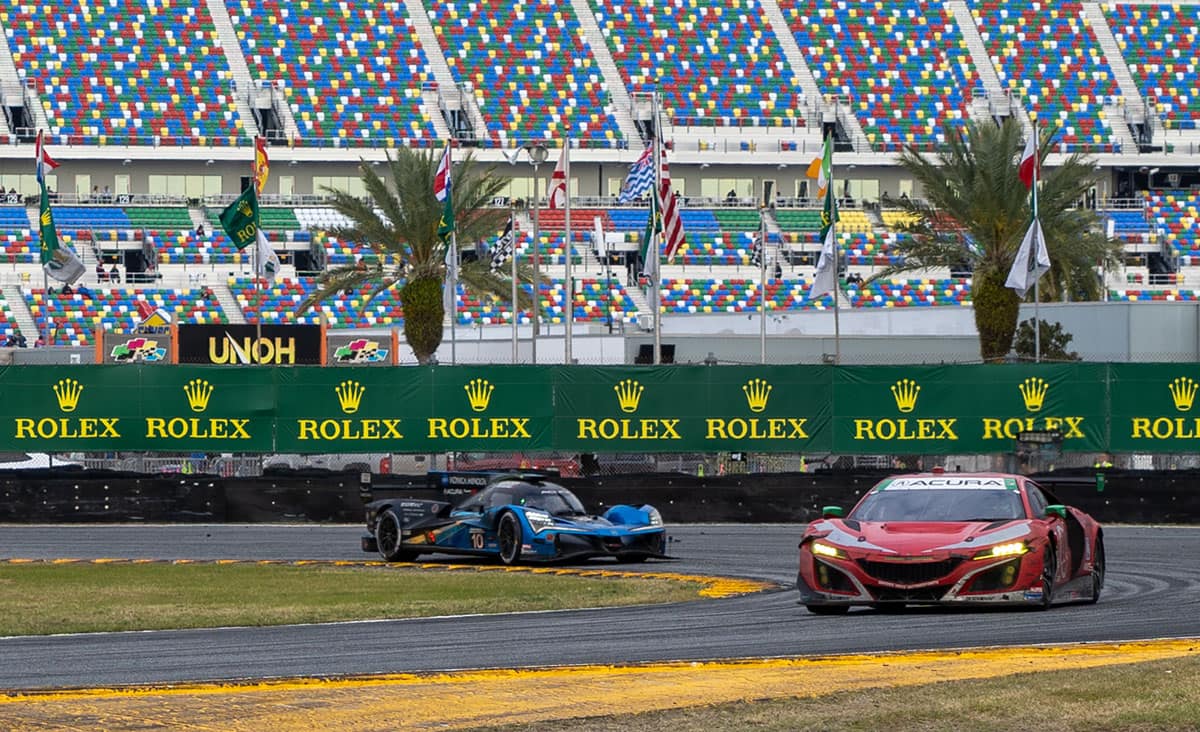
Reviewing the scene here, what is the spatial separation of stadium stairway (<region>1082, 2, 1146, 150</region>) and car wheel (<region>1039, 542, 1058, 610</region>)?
235 ft

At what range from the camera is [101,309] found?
65125mm

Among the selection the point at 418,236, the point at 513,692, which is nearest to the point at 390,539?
the point at 513,692

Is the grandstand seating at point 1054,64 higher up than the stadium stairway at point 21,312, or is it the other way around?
the grandstand seating at point 1054,64

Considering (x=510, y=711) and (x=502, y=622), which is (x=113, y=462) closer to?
(x=502, y=622)

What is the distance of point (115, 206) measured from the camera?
76500 millimetres

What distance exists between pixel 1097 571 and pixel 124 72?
68084 millimetres

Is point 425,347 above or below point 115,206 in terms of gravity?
below

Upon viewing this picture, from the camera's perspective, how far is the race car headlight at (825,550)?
15.7 metres

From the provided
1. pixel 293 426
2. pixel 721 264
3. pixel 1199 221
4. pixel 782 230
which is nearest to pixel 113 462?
pixel 293 426

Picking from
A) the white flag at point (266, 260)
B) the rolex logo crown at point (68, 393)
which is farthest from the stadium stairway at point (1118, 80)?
the rolex logo crown at point (68, 393)

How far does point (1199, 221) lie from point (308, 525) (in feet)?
180

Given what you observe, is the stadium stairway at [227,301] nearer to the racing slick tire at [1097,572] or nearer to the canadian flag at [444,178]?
the canadian flag at [444,178]

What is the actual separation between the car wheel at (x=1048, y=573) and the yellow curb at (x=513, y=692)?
3.04m

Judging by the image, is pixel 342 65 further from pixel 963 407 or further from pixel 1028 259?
pixel 963 407
